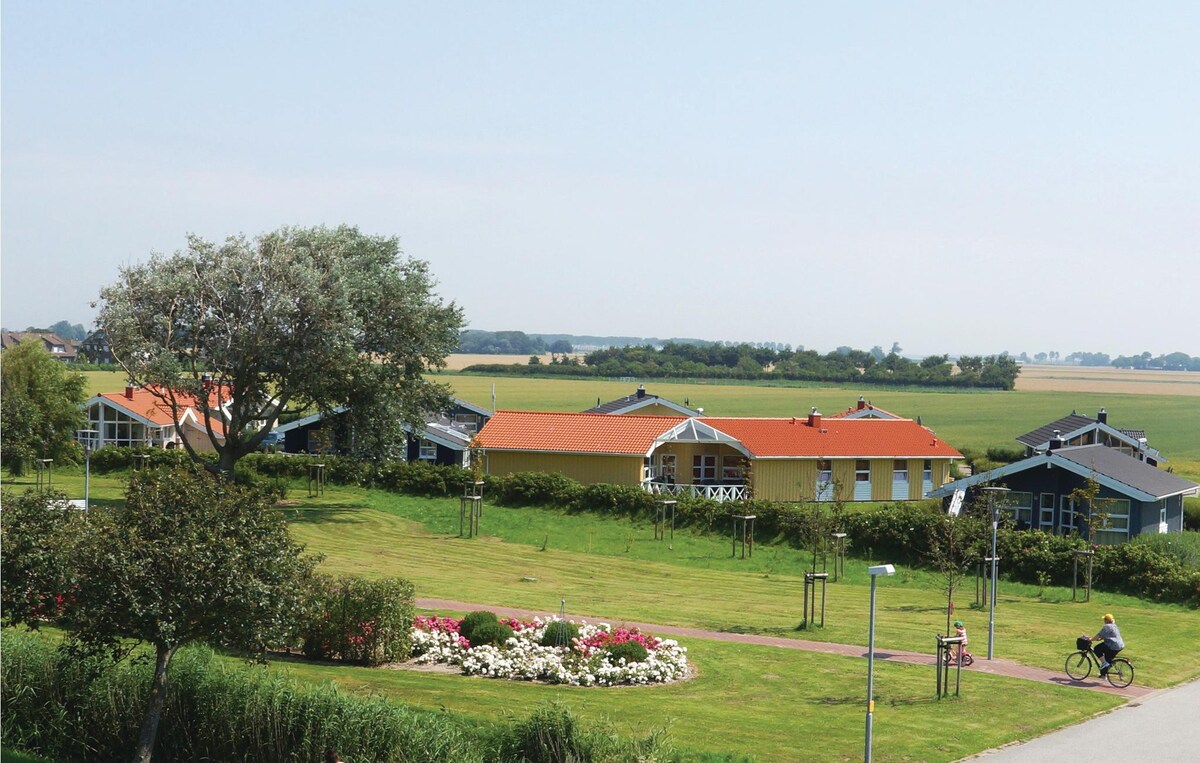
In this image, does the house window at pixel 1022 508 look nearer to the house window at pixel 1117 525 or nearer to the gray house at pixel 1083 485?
the gray house at pixel 1083 485

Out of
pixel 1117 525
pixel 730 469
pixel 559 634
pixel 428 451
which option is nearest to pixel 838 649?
pixel 559 634

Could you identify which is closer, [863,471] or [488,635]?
[488,635]

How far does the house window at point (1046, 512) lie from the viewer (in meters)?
44.6

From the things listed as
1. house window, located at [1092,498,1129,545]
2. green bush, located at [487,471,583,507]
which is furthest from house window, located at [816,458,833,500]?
house window, located at [1092,498,1129,545]

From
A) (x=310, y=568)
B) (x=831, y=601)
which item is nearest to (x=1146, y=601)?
(x=831, y=601)

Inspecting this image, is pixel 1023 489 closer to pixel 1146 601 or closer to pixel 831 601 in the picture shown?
pixel 1146 601

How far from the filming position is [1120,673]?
24.9 metres

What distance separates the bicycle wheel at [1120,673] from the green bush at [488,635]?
463 inches

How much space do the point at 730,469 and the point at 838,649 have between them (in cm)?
2769

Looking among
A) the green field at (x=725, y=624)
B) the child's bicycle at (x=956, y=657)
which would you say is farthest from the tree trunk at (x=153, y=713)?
the child's bicycle at (x=956, y=657)

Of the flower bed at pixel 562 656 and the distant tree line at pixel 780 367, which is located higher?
the distant tree line at pixel 780 367

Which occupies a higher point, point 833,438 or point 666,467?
point 833,438

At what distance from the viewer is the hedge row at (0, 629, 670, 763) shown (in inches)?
688

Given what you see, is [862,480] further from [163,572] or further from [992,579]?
[163,572]
